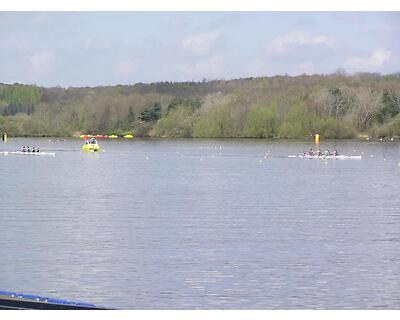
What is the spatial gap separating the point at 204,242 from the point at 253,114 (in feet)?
416

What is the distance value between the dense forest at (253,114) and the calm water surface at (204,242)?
301ft

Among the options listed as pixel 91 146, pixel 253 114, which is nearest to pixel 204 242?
pixel 91 146

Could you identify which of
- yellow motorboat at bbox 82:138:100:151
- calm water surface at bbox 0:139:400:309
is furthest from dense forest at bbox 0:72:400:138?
calm water surface at bbox 0:139:400:309

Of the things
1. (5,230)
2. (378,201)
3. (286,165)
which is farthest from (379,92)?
(5,230)

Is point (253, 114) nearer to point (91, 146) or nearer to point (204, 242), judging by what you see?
point (91, 146)

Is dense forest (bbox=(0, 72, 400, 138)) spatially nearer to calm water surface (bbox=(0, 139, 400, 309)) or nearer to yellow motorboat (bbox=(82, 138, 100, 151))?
yellow motorboat (bbox=(82, 138, 100, 151))

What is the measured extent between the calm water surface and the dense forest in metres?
91.7

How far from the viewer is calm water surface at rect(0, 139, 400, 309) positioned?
21.3m

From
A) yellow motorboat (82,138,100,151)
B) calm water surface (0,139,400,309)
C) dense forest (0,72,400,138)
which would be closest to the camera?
calm water surface (0,139,400,309)

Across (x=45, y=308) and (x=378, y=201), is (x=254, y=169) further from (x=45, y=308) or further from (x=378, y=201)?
(x=45, y=308)

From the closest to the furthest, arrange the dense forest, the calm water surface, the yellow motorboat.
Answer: the calm water surface, the yellow motorboat, the dense forest

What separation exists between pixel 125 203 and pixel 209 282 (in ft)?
62.1

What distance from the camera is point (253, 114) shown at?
154m

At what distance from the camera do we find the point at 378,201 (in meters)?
42.9
